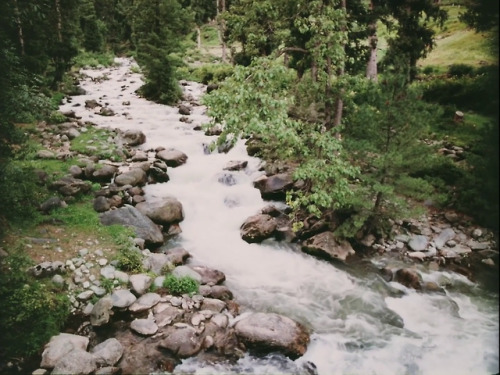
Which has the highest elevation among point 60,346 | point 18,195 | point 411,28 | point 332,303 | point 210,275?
point 411,28

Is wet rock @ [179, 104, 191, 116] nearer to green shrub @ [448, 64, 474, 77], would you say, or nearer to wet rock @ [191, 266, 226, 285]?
wet rock @ [191, 266, 226, 285]

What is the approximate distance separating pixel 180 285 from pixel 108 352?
8.42ft

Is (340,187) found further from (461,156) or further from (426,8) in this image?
(426,8)

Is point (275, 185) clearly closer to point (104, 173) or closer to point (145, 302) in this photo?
point (104, 173)

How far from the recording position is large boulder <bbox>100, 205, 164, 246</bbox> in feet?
39.4

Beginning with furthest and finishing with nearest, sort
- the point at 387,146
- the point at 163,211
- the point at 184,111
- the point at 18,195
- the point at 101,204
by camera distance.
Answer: the point at 184,111 < the point at 163,211 < the point at 101,204 < the point at 387,146 < the point at 18,195

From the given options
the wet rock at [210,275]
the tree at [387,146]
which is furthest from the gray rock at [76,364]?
the tree at [387,146]

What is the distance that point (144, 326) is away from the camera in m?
8.45

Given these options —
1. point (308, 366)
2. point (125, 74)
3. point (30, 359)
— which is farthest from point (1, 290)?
point (125, 74)

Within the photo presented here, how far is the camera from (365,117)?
11.0 meters

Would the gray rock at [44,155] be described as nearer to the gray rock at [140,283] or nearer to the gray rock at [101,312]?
the gray rock at [140,283]

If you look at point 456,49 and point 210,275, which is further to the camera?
point 456,49

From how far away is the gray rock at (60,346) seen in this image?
7.23m

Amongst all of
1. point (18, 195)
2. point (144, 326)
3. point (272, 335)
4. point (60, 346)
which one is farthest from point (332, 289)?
point (18, 195)
